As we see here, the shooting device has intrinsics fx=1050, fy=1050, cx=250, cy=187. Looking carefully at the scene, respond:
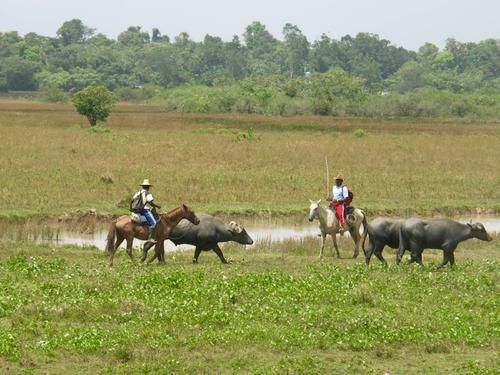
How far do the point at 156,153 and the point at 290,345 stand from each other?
106ft

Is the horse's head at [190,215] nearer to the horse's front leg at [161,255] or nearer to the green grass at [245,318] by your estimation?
the horse's front leg at [161,255]

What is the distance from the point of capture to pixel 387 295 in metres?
18.2

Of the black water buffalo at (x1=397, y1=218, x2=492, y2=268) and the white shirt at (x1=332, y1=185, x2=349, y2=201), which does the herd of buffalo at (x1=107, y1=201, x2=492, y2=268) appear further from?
the white shirt at (x1=332, y1=185, x2=349, y2=201)

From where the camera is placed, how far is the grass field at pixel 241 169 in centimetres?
3294

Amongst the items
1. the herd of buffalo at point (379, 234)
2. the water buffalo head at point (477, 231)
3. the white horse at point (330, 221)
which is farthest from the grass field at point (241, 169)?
the water buffalo head at point (477, 231)

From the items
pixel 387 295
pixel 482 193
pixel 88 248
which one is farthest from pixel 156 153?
pixel 387 295

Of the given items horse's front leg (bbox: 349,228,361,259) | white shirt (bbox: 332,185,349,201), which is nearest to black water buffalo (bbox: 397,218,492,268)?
horse's front leg (bbox: 349,228,361,259)

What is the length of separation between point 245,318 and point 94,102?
50667 mm

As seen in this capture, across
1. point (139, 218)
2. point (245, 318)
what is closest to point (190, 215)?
point (139, 218)

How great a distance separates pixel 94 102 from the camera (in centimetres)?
6544

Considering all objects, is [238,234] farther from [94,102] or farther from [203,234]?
[94,102]

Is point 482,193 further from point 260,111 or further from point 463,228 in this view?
point 260,111

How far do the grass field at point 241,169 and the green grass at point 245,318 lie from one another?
10.8 metres

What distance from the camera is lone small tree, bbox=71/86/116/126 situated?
6488 cm
